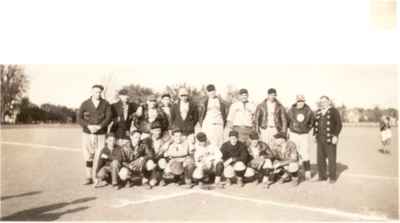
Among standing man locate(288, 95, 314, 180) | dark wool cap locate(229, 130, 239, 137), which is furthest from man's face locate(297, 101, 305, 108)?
dark wool cap locate(229, 130, 239, 137)

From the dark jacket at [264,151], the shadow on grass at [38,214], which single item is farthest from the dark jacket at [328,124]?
the shadow on grass at [38,214]

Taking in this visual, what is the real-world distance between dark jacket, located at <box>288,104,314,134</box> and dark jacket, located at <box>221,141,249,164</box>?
13.6 inches

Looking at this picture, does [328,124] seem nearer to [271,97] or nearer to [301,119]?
[301,119]

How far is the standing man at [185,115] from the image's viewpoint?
9.62 ft

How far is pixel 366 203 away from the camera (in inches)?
112

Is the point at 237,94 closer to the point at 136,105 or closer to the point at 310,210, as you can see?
the point at 136,105

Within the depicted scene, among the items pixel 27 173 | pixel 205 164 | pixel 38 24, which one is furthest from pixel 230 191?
pixel 38 24

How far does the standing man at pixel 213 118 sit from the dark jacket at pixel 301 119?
0.45m

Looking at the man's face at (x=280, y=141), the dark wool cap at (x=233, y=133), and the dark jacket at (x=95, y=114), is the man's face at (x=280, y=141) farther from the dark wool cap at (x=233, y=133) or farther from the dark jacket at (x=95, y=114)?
the dark jacket at (x=95, y=114)

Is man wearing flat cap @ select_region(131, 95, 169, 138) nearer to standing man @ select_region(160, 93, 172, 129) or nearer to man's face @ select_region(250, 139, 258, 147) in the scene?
standing man @ select_region(160, 93, 172, 129)

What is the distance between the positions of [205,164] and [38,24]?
4.69ft

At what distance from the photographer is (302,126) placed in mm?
2922

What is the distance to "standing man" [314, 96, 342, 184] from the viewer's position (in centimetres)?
289

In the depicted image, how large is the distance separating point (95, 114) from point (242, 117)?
0.97 m
